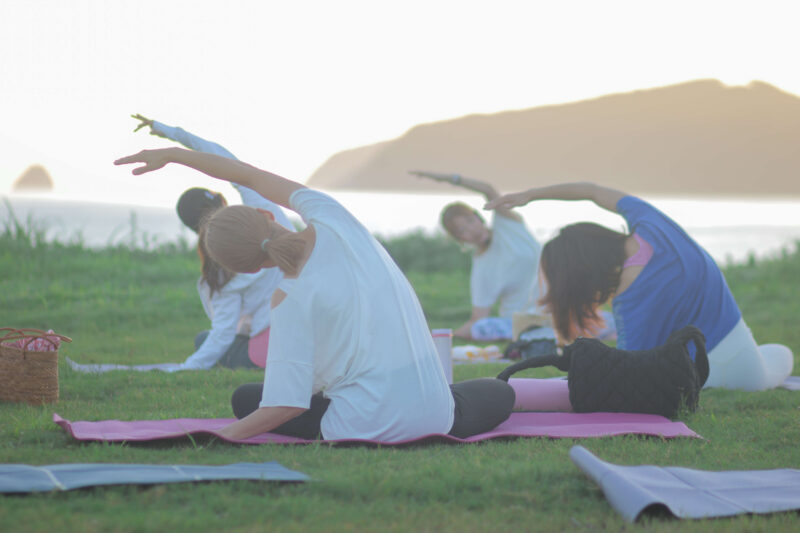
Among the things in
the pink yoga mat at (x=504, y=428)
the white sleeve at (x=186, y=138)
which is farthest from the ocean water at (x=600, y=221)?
the pink yoga mat at (x=504, y=428)

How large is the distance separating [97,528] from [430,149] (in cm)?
4362

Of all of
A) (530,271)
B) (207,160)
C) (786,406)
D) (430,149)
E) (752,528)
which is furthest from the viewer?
(430,149)

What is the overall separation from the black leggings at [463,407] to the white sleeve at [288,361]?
1.23 ft

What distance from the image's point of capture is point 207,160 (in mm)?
2707

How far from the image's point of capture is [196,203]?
4.32 meters

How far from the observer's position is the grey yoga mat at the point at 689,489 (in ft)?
6.55

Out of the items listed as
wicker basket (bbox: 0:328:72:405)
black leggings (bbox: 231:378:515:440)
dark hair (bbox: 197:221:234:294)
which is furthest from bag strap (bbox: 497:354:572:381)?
wicker basket (bbox: 0:328:72:405)

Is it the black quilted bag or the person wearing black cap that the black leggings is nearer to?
the black quilted bag

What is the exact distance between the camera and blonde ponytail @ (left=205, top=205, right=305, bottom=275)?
2416mm

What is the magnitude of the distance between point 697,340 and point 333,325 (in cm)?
161

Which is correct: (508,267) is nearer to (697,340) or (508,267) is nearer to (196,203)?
(196,203)

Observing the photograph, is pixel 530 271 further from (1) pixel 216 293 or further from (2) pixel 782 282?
(2) pixel 782 282

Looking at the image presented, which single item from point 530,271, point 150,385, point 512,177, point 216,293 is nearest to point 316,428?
point 150,385

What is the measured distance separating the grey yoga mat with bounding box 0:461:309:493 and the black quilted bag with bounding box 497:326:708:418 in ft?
4.24
